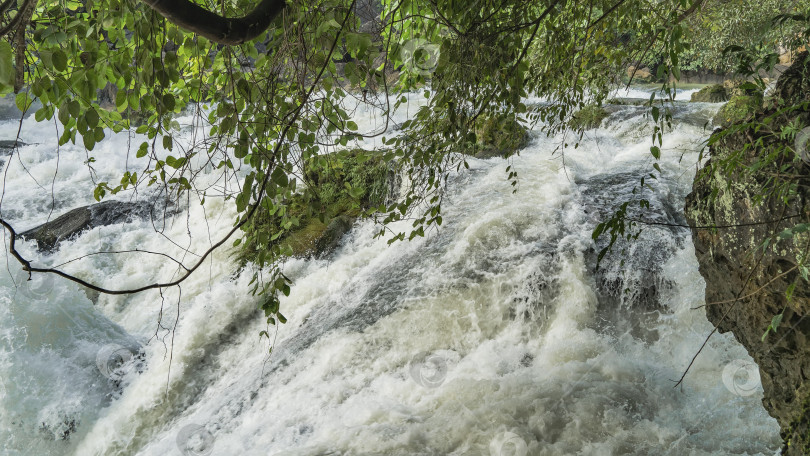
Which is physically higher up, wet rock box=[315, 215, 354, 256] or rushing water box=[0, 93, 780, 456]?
wet rock box=[315, 215, 354, 256]

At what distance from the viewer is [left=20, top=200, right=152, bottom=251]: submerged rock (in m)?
9.18

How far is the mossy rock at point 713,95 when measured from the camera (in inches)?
467

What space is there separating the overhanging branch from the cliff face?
1842 mm

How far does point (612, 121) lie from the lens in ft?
32.1

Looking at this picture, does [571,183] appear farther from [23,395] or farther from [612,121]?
[23,395]

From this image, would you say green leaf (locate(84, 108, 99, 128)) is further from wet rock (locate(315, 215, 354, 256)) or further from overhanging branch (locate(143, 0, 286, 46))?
wet rock (locate(315, 215, 354, 256))

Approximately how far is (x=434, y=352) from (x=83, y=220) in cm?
770

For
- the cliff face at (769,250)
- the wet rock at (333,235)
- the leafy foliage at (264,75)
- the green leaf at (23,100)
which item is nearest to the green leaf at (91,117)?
the leafy foliage at (264,75)

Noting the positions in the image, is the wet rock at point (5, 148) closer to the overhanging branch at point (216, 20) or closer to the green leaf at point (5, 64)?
the overhanging branch at point (216, 20)

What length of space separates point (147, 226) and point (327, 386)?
625 centimetres

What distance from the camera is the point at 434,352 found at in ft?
16.2

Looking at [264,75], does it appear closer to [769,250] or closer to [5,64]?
[5,64]

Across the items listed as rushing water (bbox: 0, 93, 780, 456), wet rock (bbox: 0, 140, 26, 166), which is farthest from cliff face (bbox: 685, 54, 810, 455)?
wet rock (bbox: 0, 140, 26, 166)

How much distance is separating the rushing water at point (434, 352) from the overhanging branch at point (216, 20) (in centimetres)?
231
